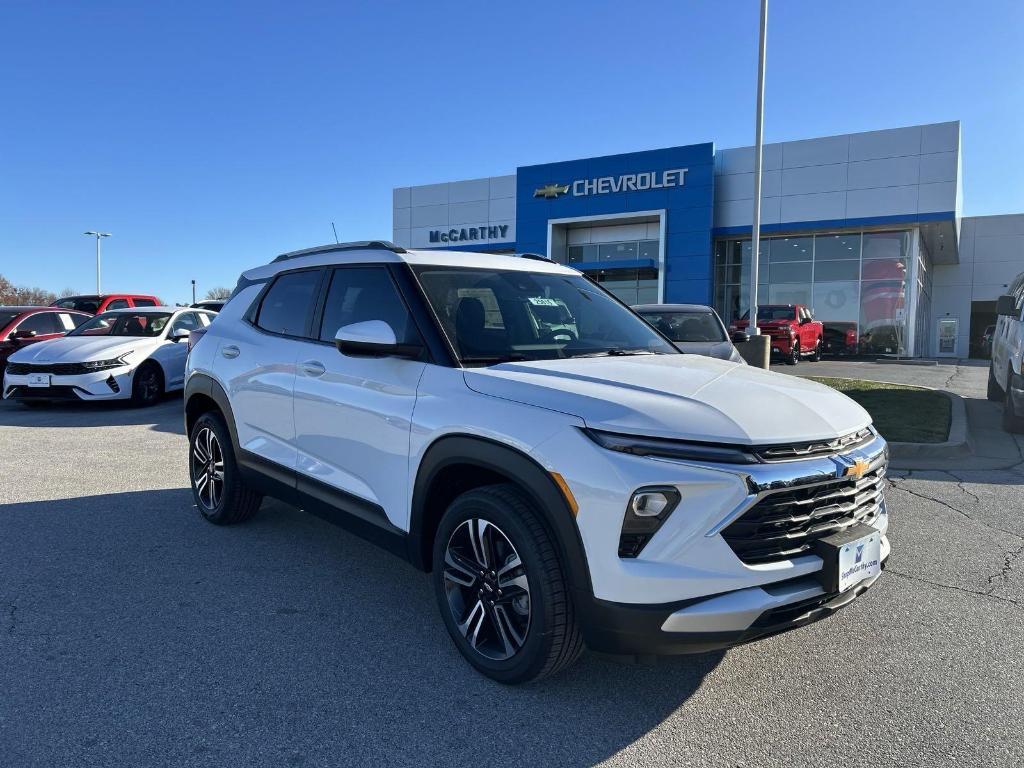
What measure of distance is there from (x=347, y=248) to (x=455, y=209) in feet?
105

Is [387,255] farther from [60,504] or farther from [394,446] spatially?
[60,504]

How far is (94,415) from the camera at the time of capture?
10.3 m

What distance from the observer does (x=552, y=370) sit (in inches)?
116

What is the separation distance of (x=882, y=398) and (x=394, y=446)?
10.3m

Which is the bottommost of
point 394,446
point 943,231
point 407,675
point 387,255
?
point 407,675

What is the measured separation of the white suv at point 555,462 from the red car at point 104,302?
47.7 feet

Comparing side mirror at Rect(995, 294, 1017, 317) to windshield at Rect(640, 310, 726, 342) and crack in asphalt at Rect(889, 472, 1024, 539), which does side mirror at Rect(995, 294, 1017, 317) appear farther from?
crack in asphalt at Rect(889, 472, 1024, 539)

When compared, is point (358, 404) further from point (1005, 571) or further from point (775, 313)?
point (775, 313)

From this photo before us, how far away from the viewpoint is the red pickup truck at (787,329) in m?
20.8

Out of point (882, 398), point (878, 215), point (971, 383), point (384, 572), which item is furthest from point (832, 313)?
point (384, 572)

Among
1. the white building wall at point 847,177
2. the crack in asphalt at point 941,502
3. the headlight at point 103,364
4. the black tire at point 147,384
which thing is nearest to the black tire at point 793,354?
the white building wall at point 847,177

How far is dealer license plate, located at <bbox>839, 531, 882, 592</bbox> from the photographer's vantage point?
8.14ft

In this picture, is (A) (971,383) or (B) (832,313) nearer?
(A) (971,383)

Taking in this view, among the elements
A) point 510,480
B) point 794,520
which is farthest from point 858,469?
point 510,480
